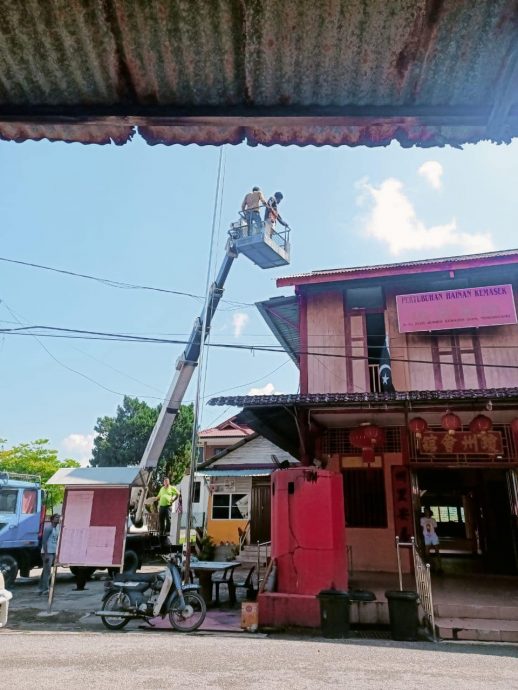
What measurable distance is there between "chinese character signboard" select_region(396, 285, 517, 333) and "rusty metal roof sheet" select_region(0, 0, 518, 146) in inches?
443

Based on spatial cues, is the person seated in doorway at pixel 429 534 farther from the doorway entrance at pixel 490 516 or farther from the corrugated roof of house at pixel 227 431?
the corrugated roof of house at pixel 227 431

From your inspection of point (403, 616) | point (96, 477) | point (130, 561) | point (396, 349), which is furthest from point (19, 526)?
point (396, 349)

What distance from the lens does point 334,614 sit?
24.9 ft

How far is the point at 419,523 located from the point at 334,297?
6437 millimetres

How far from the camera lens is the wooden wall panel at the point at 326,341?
525 inches

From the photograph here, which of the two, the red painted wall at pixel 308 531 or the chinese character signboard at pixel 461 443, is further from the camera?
the chinese character signboard at pixel 461 443

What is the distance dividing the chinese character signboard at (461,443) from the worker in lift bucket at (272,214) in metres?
7.53

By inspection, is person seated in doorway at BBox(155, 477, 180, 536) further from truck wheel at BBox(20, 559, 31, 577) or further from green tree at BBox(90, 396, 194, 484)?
green tree at BBox(90, 396, 194, 484)

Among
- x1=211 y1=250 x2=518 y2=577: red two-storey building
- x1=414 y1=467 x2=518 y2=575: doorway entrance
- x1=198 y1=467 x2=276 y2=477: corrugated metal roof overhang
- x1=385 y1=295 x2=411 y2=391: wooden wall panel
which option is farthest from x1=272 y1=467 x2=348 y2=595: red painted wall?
x1=198 y1=467 x2=276 y2=477: corrugated metal roof overhang

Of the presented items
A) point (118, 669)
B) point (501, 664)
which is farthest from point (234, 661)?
point (501, 664)

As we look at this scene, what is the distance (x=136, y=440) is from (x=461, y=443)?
92.7 ft

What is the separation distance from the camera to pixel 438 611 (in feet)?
26.6

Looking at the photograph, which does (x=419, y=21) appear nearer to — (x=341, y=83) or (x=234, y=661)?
(x=341, y=83)

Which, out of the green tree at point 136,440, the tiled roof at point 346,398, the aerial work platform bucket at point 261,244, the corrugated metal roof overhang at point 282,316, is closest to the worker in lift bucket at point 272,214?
the aerial work platform bucket at point 261,244
